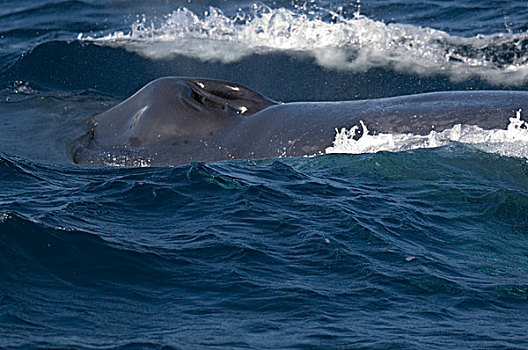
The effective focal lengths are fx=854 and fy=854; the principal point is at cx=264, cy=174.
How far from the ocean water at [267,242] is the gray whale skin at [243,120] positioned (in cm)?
21

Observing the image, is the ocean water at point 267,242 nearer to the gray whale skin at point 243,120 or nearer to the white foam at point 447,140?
the white foam at point 447,140

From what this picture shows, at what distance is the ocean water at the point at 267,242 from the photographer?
17.8 feet

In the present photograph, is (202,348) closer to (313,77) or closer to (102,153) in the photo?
(102,153)

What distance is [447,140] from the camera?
889 cm

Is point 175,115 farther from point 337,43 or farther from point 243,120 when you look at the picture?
point 337,43

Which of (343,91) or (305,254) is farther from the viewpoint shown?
(343,91)

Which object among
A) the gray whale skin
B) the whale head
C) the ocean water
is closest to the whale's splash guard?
the ocean water

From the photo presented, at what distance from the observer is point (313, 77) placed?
563 inches

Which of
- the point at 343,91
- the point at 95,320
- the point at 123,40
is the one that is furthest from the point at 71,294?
the point at 123,40

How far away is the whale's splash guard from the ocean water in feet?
2.81

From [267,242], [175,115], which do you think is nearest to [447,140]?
[267,242]

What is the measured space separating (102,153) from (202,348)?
5050mm

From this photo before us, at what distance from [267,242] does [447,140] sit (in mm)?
2855

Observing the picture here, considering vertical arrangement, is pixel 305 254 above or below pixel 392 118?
below
